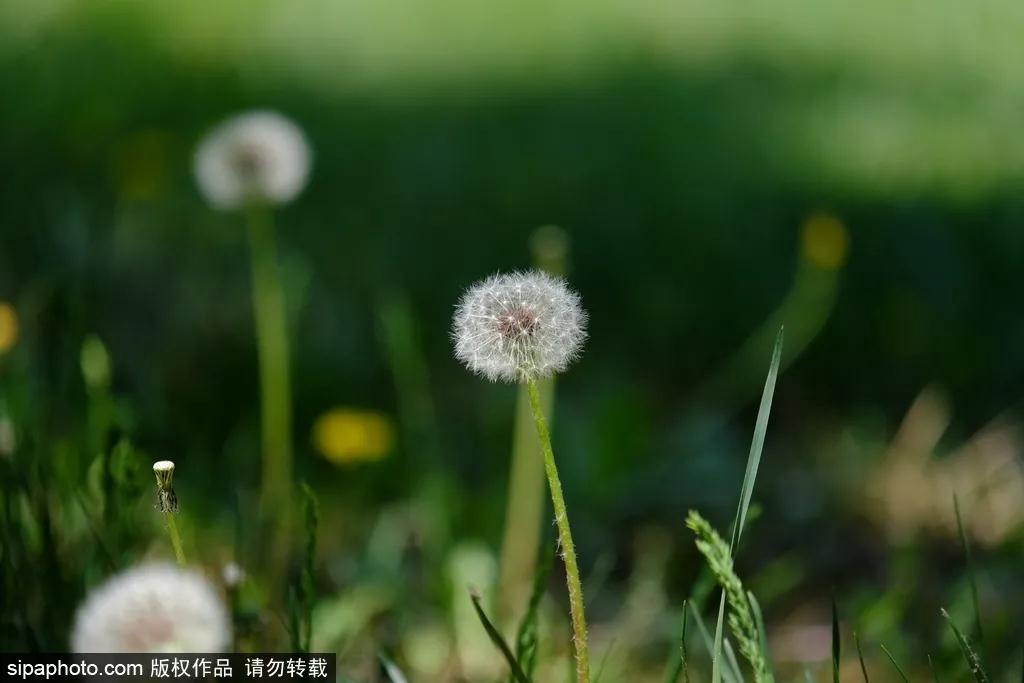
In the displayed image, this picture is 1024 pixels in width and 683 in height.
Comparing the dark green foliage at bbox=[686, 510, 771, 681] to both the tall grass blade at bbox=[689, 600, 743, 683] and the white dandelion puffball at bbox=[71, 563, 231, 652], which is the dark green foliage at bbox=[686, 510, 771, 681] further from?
the white dandelion puffball at bbox=[71, 563, 231, 652]

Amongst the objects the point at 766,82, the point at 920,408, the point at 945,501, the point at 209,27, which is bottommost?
the point at 945,501

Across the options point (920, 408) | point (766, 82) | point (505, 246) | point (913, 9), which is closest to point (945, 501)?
point (920, 408)

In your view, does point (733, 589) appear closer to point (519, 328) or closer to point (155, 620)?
point (519, 328)

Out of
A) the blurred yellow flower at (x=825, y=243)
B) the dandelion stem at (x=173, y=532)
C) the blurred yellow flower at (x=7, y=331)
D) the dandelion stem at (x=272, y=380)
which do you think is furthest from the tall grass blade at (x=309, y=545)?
the blurred yellow flower at (x=825, y=243)

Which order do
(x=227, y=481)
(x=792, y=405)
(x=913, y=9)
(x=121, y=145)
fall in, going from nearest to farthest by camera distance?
(x=227, y=481), (x=792, y=405), (x=121, y=145), (x=913, y=9)

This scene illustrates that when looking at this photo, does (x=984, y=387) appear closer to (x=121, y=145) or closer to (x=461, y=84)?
(x=461, y=84)

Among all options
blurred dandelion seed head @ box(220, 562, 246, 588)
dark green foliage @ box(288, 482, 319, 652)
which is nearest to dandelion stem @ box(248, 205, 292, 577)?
blurred dandelion seed head @ box(220, 562, 246, 588)
